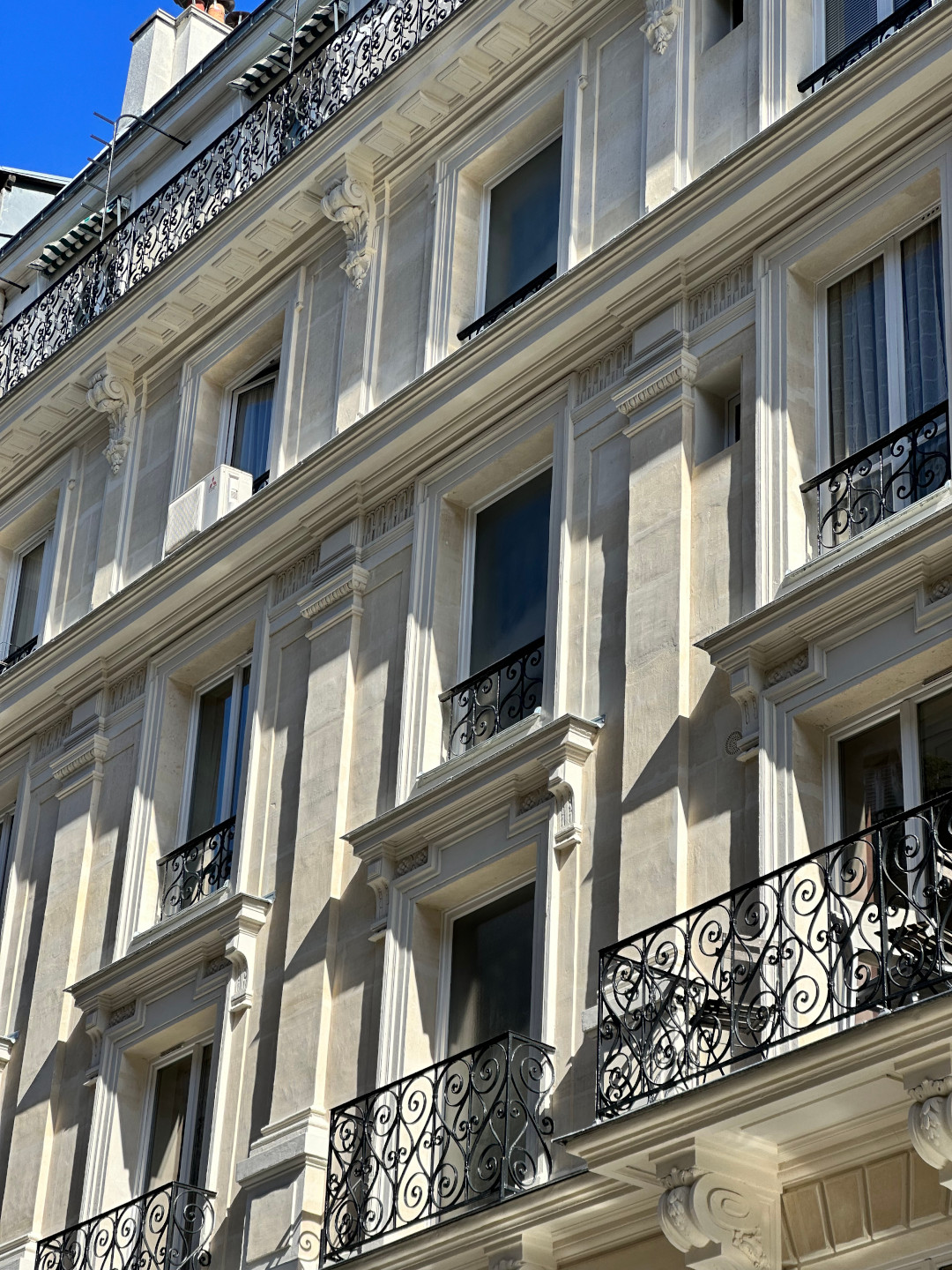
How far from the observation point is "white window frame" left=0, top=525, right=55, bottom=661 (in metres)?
19.2

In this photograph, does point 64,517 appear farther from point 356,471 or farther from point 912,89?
point 912,89

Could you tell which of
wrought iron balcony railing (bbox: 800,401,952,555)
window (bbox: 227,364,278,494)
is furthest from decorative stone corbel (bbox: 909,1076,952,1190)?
window (bbox: 227,364,278,494)

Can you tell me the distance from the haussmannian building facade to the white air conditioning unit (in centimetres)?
5

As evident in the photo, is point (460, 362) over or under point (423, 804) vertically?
over

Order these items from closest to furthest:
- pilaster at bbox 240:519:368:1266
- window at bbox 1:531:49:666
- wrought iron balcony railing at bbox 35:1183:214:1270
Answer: pilaster at bbox 240:519:368:1266, wrought iron balcony railing at bbox 35:1183:214:1270, window at bbox 1:531:49:666

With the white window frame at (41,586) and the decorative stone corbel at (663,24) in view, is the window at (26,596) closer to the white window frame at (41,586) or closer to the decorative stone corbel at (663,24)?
the white window frame at (41,586)

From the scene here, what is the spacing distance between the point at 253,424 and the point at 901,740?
793 cm

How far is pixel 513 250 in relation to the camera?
15.9 metres

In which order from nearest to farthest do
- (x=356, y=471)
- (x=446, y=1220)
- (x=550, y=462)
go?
(x=446, y=1220) < (x=550, y=462) < (x=356, y=471)

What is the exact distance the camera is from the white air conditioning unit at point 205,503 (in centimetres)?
1695

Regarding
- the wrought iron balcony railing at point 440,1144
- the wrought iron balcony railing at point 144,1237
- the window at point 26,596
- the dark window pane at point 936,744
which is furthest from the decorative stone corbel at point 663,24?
the wrought iron balcony railing at point 144,1237

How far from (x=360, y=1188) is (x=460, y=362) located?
5494 millimetres

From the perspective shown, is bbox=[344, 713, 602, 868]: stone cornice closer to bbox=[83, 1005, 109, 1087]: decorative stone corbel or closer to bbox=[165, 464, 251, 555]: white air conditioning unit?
bbox=[83, 1005, 109, 1087]: decorative stone corbel

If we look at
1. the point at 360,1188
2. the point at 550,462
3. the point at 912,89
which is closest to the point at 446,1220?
the point at 360,1188
